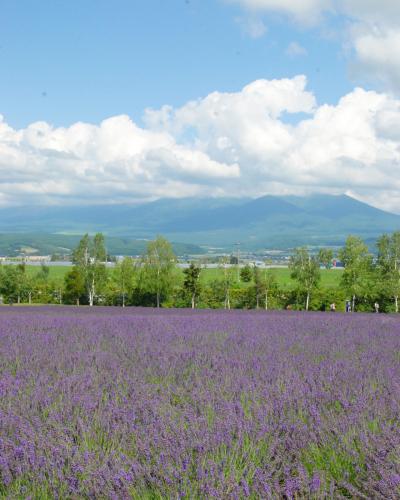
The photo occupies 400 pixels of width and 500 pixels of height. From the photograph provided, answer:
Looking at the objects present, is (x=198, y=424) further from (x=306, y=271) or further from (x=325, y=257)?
(x=325, y=257)

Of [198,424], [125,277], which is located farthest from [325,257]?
[198,424]

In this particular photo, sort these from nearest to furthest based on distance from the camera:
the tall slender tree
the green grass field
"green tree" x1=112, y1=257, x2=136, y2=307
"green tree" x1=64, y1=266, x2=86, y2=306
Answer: the tall slender tree
"green tree" x1=112, y1=257, x2=136, y2=307
"green tree" x1=64, y1=266, x2=86, y2=306
the green grass field

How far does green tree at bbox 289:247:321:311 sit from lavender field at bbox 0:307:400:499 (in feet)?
111

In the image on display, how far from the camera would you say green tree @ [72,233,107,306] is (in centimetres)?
4803

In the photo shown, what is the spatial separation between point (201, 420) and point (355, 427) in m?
0.87

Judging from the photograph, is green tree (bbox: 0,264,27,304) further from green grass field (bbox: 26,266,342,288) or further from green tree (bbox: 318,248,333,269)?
green tree (bbox: 318,248,333,269)

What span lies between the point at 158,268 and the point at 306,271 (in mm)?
11161

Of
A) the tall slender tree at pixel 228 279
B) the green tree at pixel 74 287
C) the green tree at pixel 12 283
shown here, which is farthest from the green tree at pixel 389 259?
the green tree at pixel 12 283

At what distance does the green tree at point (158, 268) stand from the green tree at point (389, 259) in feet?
50.4

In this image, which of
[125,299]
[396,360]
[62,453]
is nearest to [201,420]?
[62,453]

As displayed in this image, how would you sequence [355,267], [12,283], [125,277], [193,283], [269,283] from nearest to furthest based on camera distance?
[355,267] → [193,283] → [269,283] → [125,277] → [12,283]

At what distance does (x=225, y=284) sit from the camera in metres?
41.7

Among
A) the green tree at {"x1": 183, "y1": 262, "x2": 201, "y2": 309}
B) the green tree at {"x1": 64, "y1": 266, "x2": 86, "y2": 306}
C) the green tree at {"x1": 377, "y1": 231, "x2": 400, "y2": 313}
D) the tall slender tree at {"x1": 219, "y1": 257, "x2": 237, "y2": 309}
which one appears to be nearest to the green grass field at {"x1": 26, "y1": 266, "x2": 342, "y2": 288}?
the tall slender tree at {"x1": 219, "y1": 257, "x2": 237, "y2": 309}

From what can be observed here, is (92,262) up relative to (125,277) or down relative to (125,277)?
up
